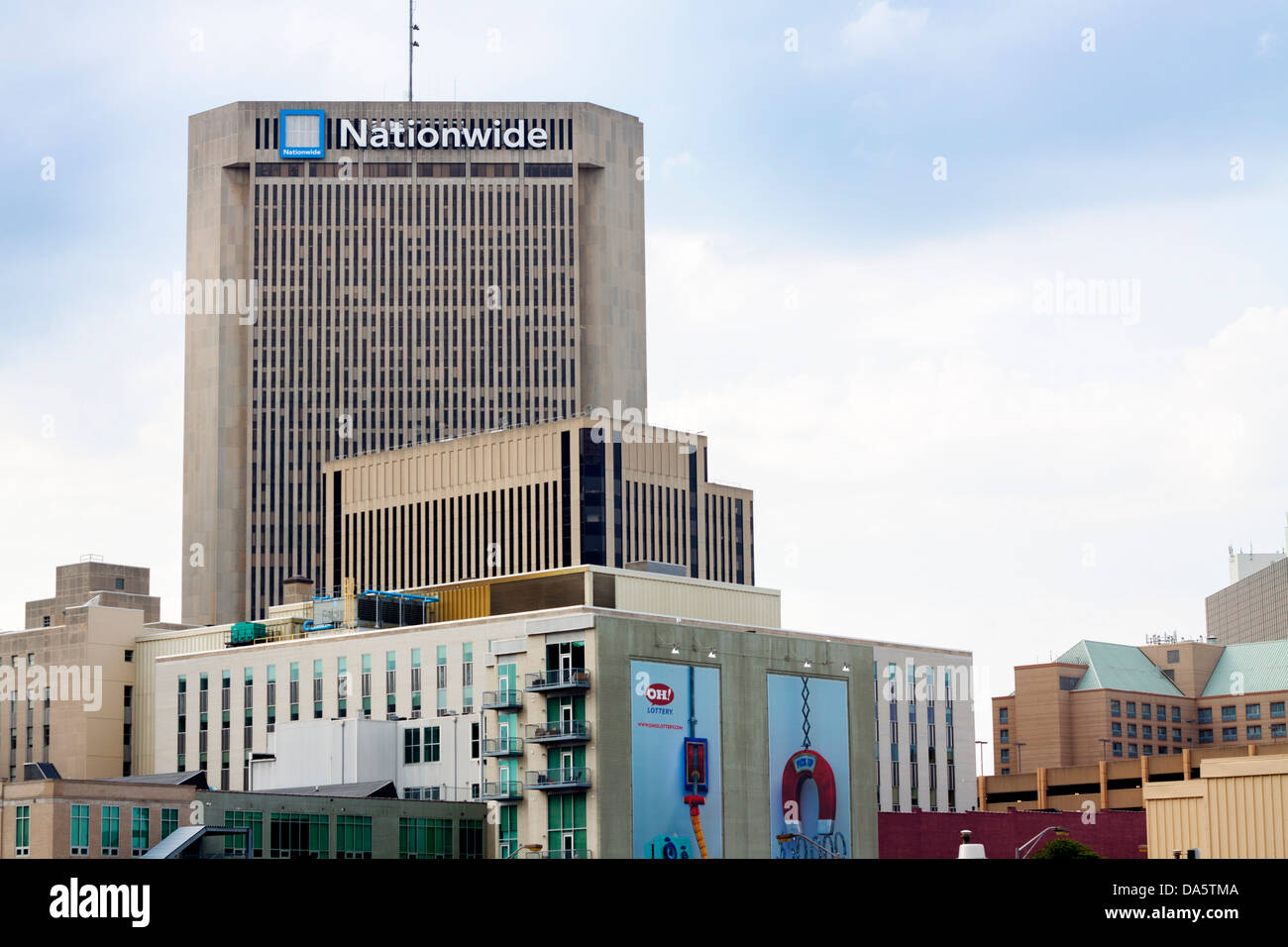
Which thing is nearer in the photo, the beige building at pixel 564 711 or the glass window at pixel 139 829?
the glass window at pixel 139 829

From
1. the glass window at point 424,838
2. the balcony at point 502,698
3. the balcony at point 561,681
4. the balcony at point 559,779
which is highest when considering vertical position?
the balcony at point 561,681

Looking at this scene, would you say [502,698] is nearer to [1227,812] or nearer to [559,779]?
[559,779]

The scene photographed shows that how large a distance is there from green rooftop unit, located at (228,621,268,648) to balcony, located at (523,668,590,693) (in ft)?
151

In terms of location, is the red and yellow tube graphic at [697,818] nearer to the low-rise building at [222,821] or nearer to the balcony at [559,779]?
the balcony at [559,779]

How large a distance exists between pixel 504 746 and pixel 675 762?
12.1 m

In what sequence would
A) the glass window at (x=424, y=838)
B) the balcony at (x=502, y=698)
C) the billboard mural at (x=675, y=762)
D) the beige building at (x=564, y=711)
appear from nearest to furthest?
the beige building at (x=564, y=711) → the glass window at (x=424, y=838) → the billboard mural at (x=675, y=762) → the balcony at (x=502, y=698)

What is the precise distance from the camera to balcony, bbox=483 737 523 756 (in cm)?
14225

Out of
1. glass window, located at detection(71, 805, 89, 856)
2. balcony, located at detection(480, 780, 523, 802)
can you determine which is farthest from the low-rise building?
balcony, located at detection(480, 780, 523, 802)

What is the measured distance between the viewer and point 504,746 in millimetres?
143125

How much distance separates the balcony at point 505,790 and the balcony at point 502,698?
523cm

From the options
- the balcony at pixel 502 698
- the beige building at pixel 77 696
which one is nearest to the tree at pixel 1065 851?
the balcony at pixel 502 698

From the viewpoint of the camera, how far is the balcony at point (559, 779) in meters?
139

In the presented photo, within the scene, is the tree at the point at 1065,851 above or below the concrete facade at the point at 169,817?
below
